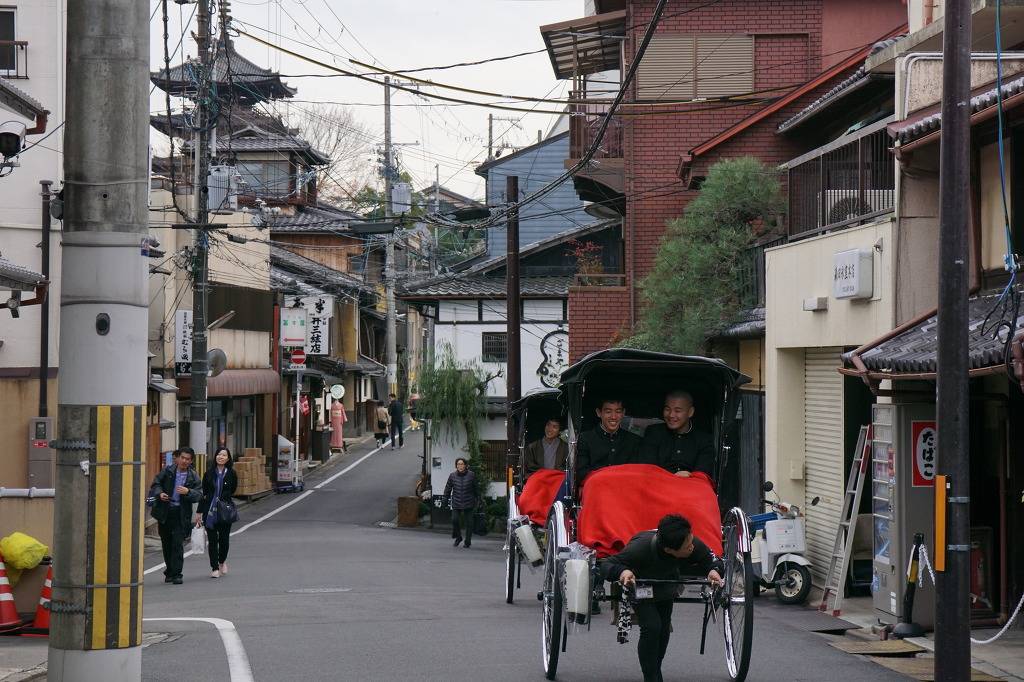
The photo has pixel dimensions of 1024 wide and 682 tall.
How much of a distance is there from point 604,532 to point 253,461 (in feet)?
99.7

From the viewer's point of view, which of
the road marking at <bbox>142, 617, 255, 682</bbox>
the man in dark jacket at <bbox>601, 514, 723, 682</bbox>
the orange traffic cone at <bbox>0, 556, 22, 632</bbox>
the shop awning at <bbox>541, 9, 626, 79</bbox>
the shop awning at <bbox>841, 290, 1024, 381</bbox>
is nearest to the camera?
the man in dark jacket at <bbox>601, 514, 723, 682</bbox>

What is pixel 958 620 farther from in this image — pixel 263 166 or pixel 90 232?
pixel 263 166

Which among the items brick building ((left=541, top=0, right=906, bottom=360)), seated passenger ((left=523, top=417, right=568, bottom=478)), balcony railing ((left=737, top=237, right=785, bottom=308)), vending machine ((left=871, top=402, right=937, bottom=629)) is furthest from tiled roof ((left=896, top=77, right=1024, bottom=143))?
brick building ((left=541, top=0, right=906, bottom=360))

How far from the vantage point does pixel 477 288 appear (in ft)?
126

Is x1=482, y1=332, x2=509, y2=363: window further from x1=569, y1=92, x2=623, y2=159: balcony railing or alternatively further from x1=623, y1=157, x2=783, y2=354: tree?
x1=623, y1=157, x2=783, y2=354: tree

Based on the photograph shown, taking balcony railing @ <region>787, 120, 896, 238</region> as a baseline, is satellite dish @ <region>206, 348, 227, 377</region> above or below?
below

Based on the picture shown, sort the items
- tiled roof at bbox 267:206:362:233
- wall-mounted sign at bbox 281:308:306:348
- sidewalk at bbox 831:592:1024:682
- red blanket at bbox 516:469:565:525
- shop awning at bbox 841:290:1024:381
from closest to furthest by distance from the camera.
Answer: shop awning at bbox 841:290:1024:381 → sidewalk at bbox 831:592:1024:682 → red blanket at bbox 516:469:565:525 → wall-mounted sign at bbox 281:308:306:348 → tiled roof at bbox 267:206:362:233

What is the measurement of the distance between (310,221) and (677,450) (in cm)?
4768

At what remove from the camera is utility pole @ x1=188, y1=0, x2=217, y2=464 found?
28281mm

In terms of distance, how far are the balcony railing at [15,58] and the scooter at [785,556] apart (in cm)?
1799

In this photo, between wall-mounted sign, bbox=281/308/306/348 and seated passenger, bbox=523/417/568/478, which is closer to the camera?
seated passenger, bbox=523/417/568/478

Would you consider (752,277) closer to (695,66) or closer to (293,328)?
(695,66)

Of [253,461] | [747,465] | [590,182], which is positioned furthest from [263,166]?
[747,465]

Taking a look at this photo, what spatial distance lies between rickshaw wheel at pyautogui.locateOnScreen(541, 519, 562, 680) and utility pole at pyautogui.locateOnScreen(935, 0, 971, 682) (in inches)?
107
